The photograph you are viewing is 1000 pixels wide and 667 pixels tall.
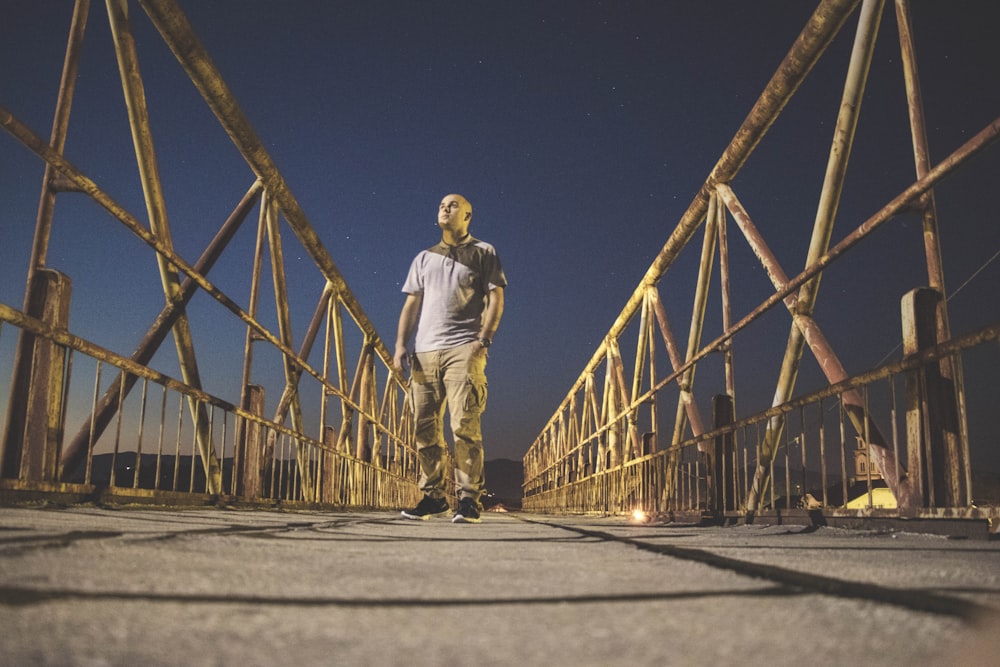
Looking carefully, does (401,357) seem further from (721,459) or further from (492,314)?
(721,459)

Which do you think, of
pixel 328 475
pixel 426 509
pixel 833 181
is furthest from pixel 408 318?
pixel 328 475

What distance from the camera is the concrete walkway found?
0.71 m

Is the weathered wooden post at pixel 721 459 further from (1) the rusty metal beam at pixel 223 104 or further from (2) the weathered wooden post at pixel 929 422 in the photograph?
(1) the rusty metal beam at pixel 223 104

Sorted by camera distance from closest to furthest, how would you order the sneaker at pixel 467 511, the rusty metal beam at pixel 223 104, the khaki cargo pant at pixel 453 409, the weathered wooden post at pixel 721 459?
the sneaker at pixel 467 511, the rusty metal beam at pixel 223 104, the khaki cargo pant at pixel 453 409, the weathered wooden post at pixel 721 459

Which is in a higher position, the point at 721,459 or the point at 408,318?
the point at 408,318

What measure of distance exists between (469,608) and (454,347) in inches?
144

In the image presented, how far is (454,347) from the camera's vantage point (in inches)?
181

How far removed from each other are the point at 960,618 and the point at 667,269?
302 inches

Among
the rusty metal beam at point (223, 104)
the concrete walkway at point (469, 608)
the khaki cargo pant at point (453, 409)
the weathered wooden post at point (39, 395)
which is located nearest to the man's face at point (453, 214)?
the khaki cargo pant at point (453, 409)

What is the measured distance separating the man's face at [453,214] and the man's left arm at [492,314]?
43cm

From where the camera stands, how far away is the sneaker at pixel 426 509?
4.57m

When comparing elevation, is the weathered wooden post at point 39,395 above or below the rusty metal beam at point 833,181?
below

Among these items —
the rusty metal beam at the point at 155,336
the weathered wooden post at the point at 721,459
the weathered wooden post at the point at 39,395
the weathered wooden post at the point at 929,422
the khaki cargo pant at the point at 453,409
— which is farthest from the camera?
the weathered wooden post at the point at 721,459

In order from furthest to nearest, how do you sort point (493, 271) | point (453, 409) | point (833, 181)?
point (493, 271), point (453, 409), point (833, 181)
